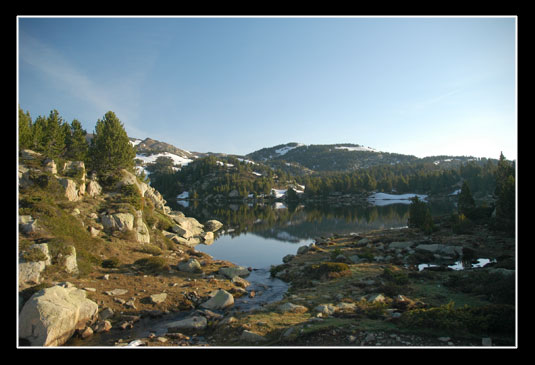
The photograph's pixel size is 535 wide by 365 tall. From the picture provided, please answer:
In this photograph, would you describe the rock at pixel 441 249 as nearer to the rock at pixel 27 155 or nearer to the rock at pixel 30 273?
the rock at pixel 30 273

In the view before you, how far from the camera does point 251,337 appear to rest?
12664mm

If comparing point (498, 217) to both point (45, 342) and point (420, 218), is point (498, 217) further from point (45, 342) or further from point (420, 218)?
point (45, 342)

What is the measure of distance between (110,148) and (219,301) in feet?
117

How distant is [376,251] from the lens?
34188mm

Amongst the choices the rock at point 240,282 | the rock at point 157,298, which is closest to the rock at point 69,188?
the rock at point 157,298

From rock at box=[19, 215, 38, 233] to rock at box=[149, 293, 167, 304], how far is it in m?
11.5

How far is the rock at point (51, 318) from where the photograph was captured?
494 inches

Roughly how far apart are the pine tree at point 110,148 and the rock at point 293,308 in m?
36.6

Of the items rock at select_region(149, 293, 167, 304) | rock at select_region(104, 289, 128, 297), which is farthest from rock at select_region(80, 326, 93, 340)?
rock at select_region(104, 289, 128, 297)

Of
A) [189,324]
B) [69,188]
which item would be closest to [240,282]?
[189,324]

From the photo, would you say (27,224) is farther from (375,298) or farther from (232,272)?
(375,298)

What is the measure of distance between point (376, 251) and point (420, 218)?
21.4m
